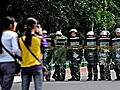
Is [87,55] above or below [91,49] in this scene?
below

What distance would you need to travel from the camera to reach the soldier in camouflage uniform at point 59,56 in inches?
664

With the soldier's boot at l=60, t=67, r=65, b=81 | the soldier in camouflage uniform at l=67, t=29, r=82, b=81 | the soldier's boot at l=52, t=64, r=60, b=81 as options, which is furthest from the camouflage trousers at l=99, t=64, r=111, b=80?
the soldier's boot at l=52, t=64, r=60, b=81

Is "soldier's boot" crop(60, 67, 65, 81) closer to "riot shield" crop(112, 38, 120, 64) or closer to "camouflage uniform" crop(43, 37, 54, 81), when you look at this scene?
"camouflage uniform" crop(43, 37, 54, 81)

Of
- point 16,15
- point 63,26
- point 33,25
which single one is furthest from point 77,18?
point 33,25

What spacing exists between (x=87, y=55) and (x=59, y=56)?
1.07 metres

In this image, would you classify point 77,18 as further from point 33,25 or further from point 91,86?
point 33,25

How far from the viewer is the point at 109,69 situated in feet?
54.9

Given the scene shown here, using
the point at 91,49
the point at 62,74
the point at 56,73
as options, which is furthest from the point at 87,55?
the point at 56,73

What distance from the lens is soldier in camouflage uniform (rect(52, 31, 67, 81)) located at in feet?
55.4

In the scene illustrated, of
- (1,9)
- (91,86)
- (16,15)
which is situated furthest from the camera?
(16,15)

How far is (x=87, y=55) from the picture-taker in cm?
1697

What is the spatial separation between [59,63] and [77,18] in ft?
28.5

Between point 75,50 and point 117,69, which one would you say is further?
point 75,50

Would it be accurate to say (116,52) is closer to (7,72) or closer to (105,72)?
(105,72)
